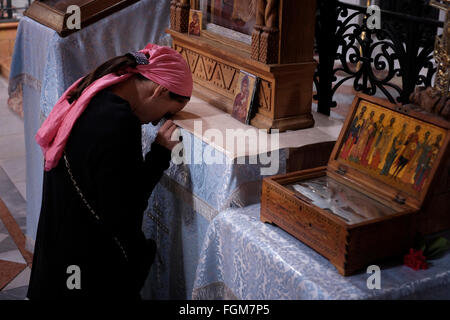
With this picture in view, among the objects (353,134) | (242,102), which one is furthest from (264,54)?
(353,134)

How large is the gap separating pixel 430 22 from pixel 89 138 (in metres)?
1.65

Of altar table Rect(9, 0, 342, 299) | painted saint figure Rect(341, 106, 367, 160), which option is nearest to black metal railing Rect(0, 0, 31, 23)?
altar table Rect(9, 0, 342, 299)

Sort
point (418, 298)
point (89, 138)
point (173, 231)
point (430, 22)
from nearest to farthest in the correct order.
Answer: point (418, 298), point (89, 138), point (173, 231), point (430, 22)

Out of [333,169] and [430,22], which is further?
[430,22]

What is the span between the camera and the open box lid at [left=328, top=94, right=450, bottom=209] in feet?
5.50

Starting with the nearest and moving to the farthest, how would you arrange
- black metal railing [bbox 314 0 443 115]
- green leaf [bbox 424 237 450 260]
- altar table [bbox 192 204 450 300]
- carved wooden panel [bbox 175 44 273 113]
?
1. altar table [bbox 192 204 450 300]
2. green leaf [bbox 424 237 450 260]
3. carved wooden panel [bbox 175 44 273 113]
4. black metal railing [bbox 314 0 443 115]

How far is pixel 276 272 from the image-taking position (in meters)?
1.74

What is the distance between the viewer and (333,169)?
6.46 feet

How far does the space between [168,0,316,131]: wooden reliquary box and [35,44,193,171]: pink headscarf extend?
28 cm

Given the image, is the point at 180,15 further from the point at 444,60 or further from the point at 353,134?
the point at 444,60

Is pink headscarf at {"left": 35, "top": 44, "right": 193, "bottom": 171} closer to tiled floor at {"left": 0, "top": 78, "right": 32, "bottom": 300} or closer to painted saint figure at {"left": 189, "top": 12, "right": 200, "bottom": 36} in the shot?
painted saint figure at {"left": 189, "top": 12, "right": 200, "bottom": 36}

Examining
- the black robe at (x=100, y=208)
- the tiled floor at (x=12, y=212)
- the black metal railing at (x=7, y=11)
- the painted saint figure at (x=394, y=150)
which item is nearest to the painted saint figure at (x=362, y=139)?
the painted saint figure at (x=394, y=150)
